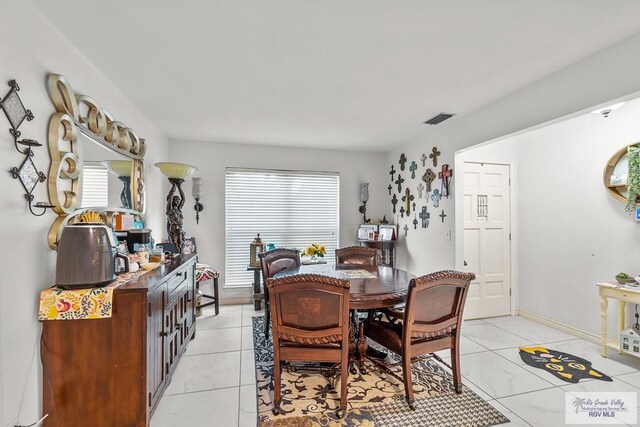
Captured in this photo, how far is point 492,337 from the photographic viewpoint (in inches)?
132

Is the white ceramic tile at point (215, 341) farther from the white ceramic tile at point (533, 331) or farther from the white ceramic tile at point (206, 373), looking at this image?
the white ceramic tile at point (533, 331)

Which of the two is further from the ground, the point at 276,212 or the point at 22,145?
Result: the point at 22,145

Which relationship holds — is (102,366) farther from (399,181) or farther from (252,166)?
(399,181)

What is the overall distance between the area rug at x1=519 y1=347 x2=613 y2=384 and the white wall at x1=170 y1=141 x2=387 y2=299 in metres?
2.92

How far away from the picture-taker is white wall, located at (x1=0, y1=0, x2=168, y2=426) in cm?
147

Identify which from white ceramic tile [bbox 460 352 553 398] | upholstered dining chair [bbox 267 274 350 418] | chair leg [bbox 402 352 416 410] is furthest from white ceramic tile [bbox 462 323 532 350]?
upholstered dining chair [bbox 267 274 350 418]

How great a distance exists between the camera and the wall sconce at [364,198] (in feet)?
17.1

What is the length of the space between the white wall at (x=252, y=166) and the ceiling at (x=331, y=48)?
1309mm

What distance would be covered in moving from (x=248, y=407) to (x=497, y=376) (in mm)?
2026

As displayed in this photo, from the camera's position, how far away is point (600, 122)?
3.24 m

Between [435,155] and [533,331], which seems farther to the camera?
[435,155]

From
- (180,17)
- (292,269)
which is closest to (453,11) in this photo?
(180,17)


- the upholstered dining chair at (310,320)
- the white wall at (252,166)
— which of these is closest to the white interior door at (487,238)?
the white wall at (252,166)

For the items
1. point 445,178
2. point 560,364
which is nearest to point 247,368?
point 560,364
